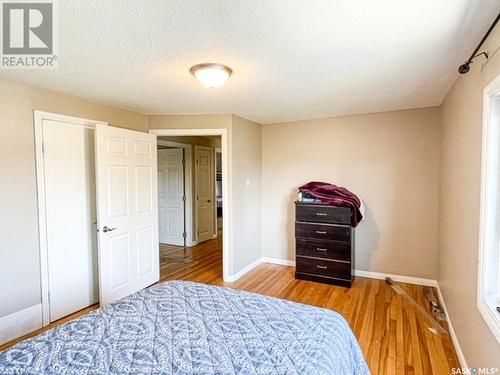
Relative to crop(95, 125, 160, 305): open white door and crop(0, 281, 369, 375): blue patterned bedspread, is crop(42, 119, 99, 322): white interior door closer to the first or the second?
crop(95, 125, 160, 305): open white door

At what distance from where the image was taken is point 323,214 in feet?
12.1

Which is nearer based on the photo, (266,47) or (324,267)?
(266,47)

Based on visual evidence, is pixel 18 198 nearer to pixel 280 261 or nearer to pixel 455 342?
pixel 280 261

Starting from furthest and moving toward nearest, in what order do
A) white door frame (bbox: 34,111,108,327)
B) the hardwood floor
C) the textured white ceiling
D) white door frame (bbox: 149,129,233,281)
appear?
white door frame (bbox: 149,129,233,281) → white door frame (bbox: 34,111,108,327) → the hardwood floor → the textured white ceiling

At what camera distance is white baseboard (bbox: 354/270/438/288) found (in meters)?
3.57

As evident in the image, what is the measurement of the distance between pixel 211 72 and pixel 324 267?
9.15 ft

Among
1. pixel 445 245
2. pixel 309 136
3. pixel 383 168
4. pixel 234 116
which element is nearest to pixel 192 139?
pixel 234 116

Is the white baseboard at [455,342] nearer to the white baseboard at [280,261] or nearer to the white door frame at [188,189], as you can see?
the white baseboard at [280,261]

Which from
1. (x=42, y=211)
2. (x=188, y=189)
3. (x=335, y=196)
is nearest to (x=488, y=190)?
(x=335, y=196)

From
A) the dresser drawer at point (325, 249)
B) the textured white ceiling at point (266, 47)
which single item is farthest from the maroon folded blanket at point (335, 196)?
the textured white ceiling at point (266, 47)

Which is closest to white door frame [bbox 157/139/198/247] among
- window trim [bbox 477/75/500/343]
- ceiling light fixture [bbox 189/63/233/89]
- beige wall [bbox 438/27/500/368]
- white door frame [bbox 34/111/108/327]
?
white door frame [bbox 34/111/108/327]

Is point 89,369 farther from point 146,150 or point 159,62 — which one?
point 146,150

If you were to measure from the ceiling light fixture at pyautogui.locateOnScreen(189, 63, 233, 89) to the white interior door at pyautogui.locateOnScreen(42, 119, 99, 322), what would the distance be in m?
1.62

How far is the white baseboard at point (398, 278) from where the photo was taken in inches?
141
